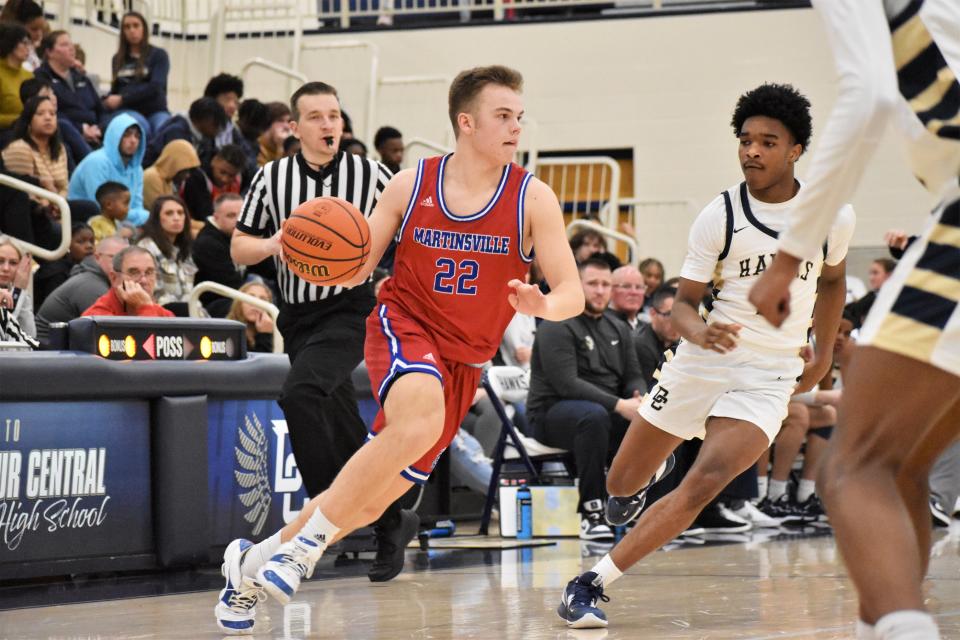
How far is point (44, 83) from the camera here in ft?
36.1

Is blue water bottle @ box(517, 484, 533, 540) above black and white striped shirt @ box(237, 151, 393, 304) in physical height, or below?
below

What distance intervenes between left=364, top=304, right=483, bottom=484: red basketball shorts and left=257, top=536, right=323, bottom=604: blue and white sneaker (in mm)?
465

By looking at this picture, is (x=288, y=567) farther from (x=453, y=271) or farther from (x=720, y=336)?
(x=720, y=336)

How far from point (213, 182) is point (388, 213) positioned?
288 inches

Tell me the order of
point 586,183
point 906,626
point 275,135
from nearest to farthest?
point 906,626
point 275,135
point 586,183

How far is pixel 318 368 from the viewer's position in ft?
19.7

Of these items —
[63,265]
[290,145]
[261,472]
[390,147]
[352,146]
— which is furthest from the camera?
[390,147]

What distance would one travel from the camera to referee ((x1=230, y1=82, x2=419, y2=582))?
19.7 feet

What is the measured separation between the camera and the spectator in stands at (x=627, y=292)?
10617mm

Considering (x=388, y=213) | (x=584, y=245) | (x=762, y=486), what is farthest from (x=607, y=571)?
(x=584, y=245)

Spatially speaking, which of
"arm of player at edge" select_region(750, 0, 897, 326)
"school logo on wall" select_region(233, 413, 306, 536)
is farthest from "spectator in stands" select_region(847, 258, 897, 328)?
"arm of player at edge" select_region(750, 0, 897, 326)

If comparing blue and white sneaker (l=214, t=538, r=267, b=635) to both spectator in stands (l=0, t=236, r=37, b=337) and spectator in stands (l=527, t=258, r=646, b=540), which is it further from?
spectator in stands (l=527, t=258, r=646, b=540)

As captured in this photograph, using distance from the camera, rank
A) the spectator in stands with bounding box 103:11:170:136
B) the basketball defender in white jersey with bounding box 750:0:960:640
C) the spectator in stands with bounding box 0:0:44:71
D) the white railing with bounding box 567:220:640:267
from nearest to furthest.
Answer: the basketball defender in white jersey with bounding box 750:0:960:640 < the spectator in stands with bounding box 0:0:44:71 < the white railing with bounding box 567:220:640:267 < the spectator in stands with bounding box 103:11:170:136

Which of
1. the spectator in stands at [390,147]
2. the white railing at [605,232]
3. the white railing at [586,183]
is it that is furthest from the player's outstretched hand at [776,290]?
the white railing at [586,183]
